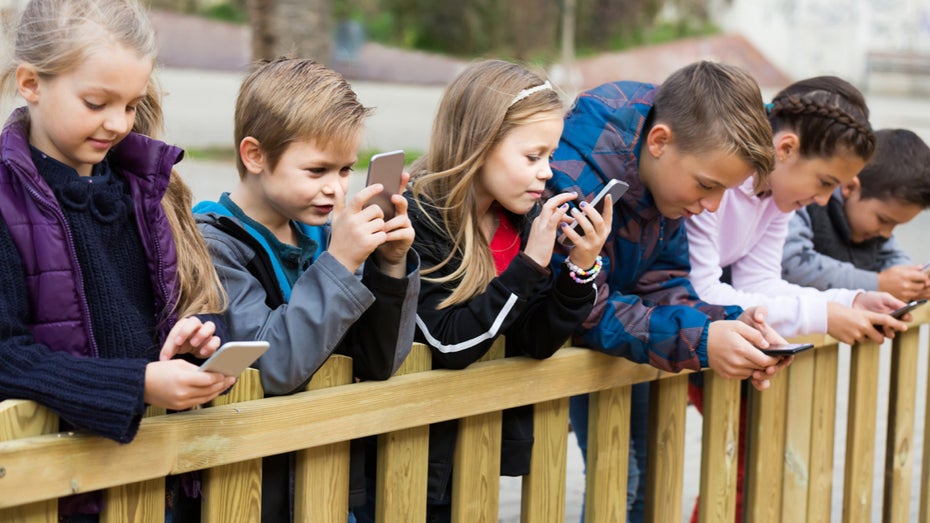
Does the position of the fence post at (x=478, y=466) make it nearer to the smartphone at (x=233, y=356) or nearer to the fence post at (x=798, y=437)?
the smartphone at (x=233, y=356)

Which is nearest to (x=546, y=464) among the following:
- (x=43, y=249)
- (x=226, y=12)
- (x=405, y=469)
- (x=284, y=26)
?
(x=405, y=469)

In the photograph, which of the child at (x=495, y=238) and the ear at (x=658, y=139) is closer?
the child at (x=495, y=238)

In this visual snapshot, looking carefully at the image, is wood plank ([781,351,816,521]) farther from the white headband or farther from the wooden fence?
the white headband

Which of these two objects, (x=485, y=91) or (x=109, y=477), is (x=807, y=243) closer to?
(x=485, y=91)

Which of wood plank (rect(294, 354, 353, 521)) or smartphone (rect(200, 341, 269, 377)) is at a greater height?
smartphone (rect(200, 341, 269, 377))

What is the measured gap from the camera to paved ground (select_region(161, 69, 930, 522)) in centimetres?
495

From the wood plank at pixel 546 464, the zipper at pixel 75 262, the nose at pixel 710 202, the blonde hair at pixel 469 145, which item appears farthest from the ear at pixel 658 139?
the zipper at pixel 75 262

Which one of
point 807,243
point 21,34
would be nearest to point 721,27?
point 807,243

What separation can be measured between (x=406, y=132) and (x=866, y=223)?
44.1ft

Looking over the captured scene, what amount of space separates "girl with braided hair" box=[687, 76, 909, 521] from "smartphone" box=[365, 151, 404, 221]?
50.1 inches

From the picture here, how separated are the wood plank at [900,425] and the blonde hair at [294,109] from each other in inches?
89.2

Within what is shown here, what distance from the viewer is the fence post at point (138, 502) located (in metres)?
2.03

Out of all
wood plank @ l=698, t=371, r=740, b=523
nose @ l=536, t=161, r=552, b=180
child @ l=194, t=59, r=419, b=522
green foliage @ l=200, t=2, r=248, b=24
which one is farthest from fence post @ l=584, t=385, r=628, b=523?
green foliage @ l=200, t=2, r=248, b=24

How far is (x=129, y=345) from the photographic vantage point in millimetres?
2047
